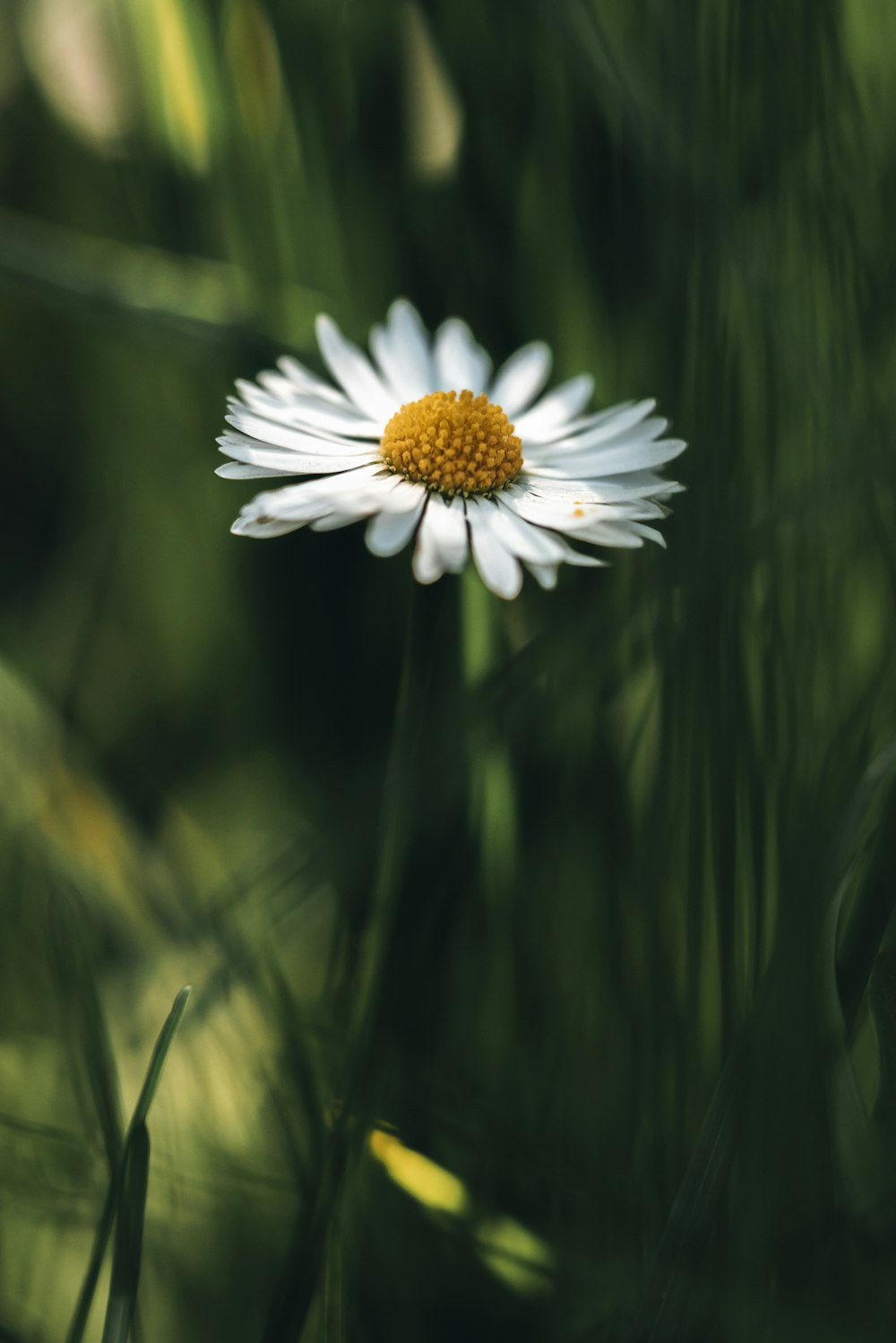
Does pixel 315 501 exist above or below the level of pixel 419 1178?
above

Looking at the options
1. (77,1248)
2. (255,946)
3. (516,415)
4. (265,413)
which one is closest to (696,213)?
(516,415)

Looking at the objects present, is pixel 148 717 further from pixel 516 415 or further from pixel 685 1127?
pixel 685 1127

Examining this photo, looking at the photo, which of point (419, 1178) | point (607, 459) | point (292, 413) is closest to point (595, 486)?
point (607, 459)

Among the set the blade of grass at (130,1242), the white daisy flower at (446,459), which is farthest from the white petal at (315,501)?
the blade of grass at (130,1242)

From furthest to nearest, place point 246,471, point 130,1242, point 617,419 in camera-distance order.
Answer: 1. point 617,419
2. point 246,471
3. point 130,1242

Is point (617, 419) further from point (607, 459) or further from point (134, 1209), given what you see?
point (134, 1209)

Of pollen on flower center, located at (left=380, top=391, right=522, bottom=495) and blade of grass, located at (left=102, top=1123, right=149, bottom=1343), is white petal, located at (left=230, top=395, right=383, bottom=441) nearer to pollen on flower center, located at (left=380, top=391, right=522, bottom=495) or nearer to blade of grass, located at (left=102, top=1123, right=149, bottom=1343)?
pollen on flower center, located at (left=380, top=391, right=522, bottom=495)
